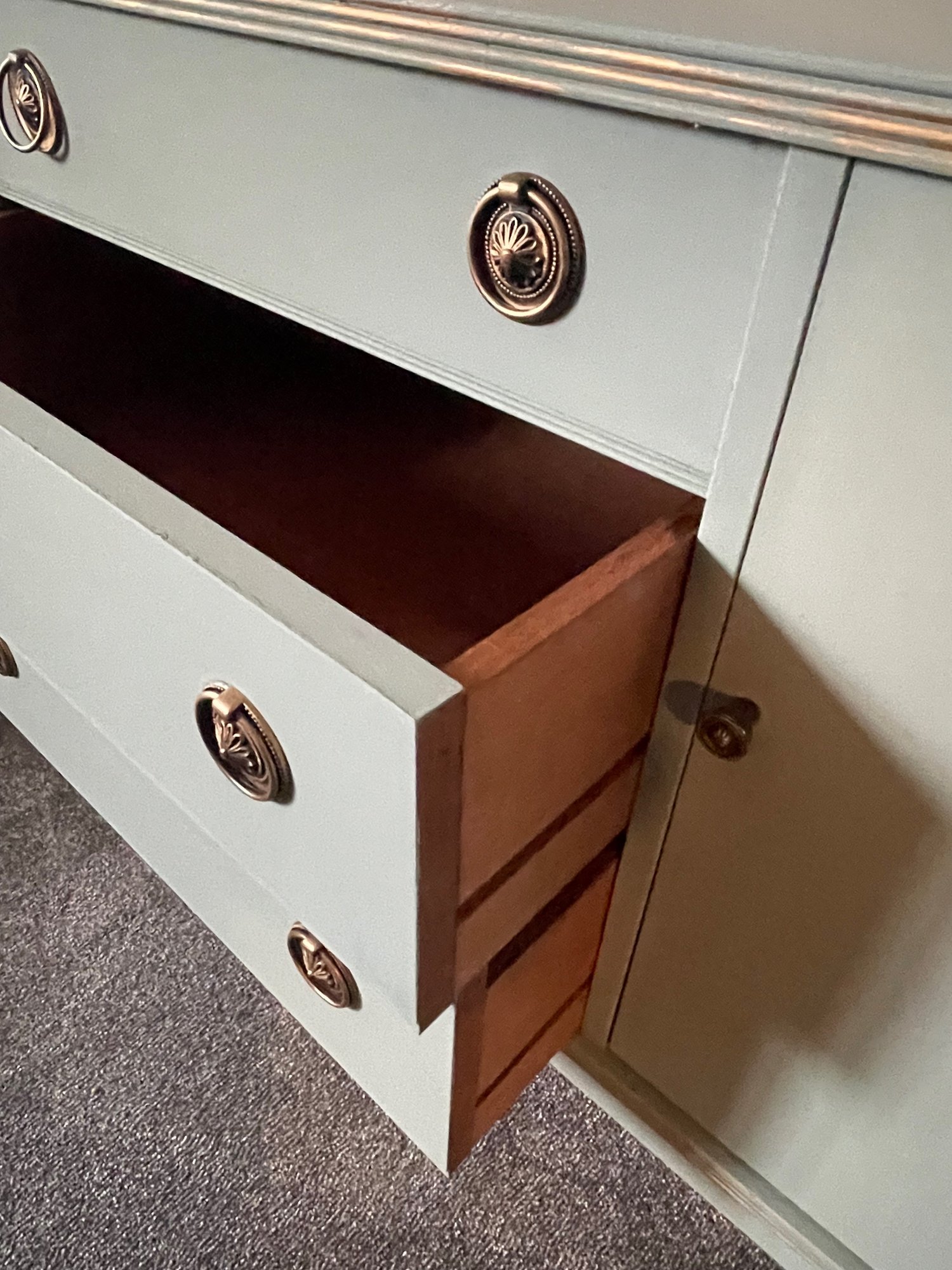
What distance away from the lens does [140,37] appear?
52 centimetres

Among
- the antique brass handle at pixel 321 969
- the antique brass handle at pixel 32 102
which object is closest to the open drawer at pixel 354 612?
the antique brass handle at pixel 321 969

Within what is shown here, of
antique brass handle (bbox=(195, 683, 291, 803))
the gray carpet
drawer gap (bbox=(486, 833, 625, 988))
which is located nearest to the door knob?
drawer gap (bbox=(486, 833, 625, 988))

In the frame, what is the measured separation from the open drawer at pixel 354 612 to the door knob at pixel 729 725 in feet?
0.12

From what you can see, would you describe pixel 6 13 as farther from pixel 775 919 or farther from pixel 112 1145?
pixel 112 1145

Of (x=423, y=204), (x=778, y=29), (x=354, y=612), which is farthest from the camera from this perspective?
(x=354, y=612)

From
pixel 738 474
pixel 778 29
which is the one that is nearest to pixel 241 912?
pixel 738 474

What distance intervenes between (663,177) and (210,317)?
0.63 meters

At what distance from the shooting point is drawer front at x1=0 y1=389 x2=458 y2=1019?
0.35 meters

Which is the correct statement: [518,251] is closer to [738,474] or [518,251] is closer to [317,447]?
[738,474]

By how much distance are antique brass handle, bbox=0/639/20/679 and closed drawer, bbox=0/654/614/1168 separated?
1cm

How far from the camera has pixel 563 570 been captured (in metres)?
0.67

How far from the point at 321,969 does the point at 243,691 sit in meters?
0.27

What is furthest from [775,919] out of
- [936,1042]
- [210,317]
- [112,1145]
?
[210,317]

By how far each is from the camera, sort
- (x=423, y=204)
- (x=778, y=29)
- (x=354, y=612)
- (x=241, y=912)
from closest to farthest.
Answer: (x=778, y=29) → (x=423, y=204) → (x=354, y=612) → (x=241, y=912)
